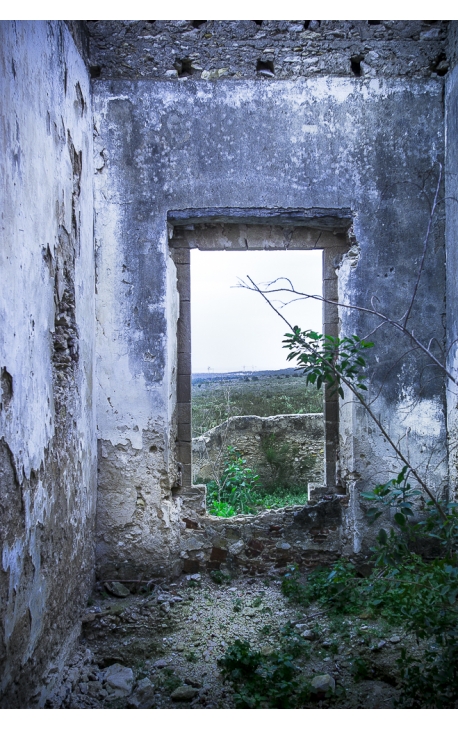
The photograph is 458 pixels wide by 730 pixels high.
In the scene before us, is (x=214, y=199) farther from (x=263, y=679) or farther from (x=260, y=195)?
(x=263, y=679)

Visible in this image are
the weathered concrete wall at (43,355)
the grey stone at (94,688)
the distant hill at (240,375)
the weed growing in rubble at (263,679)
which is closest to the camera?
the weathered concrete wall at (43,355)

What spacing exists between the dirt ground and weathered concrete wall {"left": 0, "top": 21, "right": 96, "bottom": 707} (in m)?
0.22

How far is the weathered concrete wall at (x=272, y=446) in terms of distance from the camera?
7.77 metres

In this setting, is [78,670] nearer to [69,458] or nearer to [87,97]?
[69,458]

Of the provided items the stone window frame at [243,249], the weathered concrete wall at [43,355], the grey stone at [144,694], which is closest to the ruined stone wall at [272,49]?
the weathered concrete wall at [43,355]

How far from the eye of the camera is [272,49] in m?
4.04

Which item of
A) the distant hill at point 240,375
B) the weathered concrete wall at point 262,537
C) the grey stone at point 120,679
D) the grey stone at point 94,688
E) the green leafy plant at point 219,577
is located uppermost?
the distant hill at point 240,375

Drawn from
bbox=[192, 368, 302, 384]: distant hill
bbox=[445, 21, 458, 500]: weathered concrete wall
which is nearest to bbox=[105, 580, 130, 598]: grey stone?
bbox=[445, 21, 458, 500]: weathered concrete wall

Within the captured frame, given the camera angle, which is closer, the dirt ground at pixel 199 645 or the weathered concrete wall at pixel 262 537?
the dirt ground at pixel 199 645

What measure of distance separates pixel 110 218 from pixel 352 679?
3478 millimetres

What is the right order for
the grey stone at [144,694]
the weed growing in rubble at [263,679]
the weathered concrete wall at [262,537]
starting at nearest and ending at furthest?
the weed growing in rubble at [263,679] → the grey stone at [144,694] → the weathered concrete wall at [262,537]

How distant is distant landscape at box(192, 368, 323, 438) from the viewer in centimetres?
1073

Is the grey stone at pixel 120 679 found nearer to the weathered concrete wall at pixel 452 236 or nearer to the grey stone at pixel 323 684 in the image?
the grey stone at pixel 323 684

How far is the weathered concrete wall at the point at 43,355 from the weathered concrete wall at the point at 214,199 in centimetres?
26
